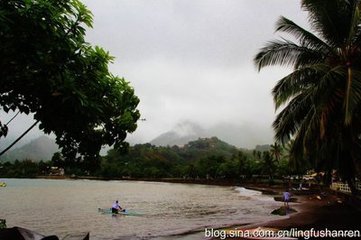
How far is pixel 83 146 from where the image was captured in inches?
321

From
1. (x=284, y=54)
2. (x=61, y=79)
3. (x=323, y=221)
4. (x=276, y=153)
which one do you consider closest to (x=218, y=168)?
(x=276, y=153)

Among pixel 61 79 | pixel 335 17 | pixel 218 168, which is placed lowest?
pixel 61 79

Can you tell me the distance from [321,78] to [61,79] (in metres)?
9.73

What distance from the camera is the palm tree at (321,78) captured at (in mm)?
13188

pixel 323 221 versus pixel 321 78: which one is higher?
pixel 321 78

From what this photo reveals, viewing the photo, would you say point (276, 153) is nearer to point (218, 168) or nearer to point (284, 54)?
point (218, 168)

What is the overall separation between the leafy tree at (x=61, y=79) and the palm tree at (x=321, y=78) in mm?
7561

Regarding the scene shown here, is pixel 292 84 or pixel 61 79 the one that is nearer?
pixel 61 79

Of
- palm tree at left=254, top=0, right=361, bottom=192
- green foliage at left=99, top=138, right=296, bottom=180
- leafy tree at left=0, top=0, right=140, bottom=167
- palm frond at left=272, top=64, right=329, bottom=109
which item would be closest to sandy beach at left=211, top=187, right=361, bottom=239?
palm tree at left=254, top=0, right=361, bottom=192

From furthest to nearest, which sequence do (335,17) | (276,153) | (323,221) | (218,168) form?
(218,168) → (276,153) → (323,221) → (335,17)

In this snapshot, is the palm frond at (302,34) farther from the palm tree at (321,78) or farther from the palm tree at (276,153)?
the palm tree at (276,153)

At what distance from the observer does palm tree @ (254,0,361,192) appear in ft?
43.3

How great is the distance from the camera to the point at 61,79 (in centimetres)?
678

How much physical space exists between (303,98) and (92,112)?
990 centimetres
